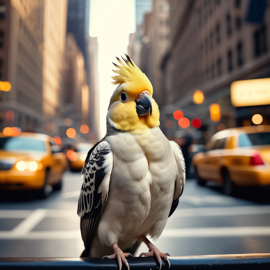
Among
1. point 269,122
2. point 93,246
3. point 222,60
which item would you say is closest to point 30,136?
point 93,246

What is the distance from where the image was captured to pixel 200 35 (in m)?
38.1

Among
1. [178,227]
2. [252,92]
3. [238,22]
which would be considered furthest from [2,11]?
[178,227]

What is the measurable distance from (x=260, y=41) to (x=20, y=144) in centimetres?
2044

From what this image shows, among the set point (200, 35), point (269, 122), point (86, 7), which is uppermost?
point (86, 7)

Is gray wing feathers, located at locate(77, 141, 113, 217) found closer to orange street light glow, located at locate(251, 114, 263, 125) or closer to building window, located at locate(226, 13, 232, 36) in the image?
orange street light glow, located at locate(251, 114, 263, 125)

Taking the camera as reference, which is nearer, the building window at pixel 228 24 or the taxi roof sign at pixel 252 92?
the taxi roof sign at pixel 252 92

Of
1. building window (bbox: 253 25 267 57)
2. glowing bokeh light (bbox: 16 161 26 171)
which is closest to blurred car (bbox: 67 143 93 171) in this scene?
glowing bokeh light (bbox: 16 161 26 171)

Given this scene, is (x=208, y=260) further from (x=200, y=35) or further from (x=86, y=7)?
(x=86, y=7)

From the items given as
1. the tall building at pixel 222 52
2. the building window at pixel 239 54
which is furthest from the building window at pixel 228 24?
the building window at pixel 239 54

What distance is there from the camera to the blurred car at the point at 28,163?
715cm

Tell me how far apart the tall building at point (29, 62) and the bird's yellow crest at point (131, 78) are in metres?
31.2

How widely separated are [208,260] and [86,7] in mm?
211058

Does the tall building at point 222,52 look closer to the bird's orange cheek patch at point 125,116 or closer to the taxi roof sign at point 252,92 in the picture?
the taxi roof sign at point 252,92

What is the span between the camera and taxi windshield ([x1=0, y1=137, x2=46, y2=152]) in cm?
809
